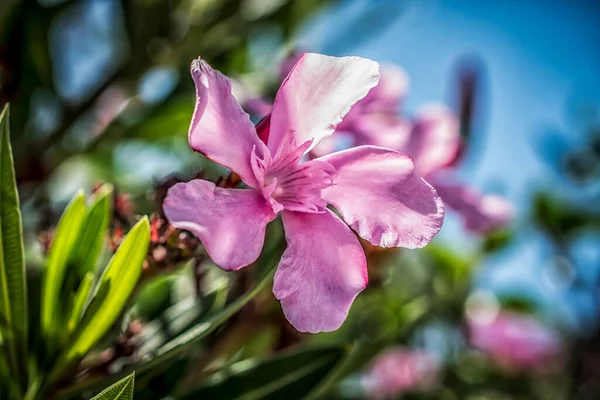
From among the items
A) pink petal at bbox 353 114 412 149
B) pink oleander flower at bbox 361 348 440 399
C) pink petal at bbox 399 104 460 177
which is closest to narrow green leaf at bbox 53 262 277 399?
pink petal at bbox 353 114 412 149

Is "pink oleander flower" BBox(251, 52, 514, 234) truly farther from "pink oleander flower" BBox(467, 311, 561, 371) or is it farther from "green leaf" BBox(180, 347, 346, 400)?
"pink oleander flower" BBox(467, 311, 561, 371)

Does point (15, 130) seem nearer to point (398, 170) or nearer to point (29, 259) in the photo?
point (29, 259)

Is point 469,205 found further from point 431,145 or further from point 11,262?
point 11,262

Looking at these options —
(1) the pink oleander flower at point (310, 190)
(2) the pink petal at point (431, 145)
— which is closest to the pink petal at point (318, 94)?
(1) the pink oleander flower at point (310, 190)

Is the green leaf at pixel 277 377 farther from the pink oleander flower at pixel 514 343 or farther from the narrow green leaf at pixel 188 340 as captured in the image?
the pink oleander flower at pixel 514 343

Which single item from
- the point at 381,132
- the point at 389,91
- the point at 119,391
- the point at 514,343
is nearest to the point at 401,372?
the point at 514,343

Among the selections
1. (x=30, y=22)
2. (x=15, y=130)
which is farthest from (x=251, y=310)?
(x=30, y=22)
